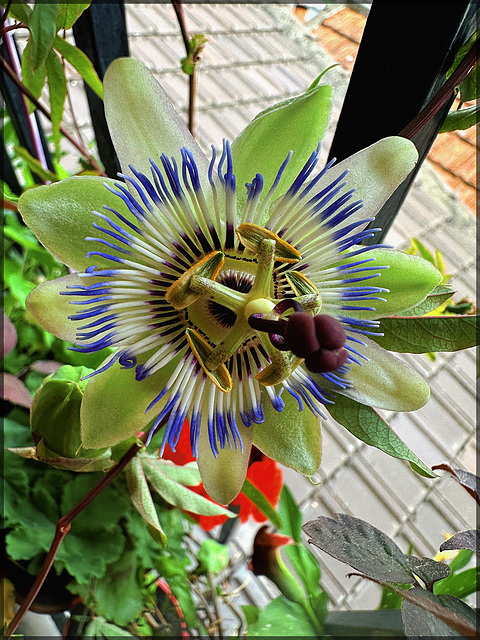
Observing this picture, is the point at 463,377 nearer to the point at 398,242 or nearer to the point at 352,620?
the point at 398,242

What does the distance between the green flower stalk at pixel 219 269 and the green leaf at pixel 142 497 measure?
7 centimetres

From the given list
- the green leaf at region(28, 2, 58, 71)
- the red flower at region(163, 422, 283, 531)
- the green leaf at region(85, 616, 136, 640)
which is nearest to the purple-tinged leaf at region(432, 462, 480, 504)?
the red flower at region(163, 422, 283, 531)

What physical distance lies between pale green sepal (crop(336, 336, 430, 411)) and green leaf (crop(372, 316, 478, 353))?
14 millimetres

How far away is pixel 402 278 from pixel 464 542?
0.15 metres

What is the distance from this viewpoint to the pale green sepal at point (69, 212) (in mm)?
275

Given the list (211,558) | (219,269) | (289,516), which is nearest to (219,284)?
(219,269)

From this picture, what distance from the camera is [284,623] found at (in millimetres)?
474

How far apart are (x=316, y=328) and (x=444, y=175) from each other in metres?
0.41

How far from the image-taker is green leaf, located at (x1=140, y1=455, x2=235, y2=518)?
0.44m

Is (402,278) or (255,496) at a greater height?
(402,278)

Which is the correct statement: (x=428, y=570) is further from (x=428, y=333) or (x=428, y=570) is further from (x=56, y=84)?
(x=56, y=84)

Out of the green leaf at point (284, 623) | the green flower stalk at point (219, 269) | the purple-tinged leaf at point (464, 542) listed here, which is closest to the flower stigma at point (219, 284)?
the green flower stalk at point (219, 269)

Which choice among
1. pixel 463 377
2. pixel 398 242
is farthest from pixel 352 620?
pixel 398 242

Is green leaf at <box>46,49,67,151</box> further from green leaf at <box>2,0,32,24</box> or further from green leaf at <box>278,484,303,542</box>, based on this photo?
green leaf at <box>278,484,303,542</box>
